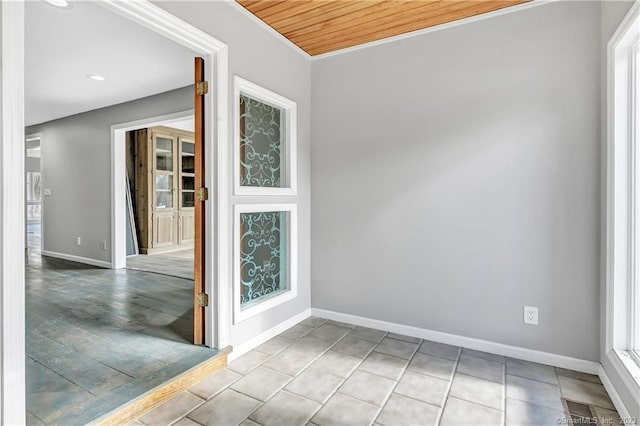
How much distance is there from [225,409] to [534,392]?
70.6 inches

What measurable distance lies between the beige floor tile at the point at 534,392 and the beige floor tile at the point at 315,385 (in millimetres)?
1032

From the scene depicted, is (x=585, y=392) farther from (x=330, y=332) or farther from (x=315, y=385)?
(x=330, y=332)

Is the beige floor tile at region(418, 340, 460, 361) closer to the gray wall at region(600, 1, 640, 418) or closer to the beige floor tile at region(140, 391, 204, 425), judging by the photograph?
the gray wall at region(600, 1, 640, 418)

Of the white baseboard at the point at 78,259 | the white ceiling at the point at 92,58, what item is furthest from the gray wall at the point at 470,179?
the white baseboard at the point at 78,259

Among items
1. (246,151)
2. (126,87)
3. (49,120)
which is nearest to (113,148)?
(126,87)

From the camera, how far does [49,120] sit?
18.7ft

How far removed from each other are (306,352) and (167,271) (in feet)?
10.3

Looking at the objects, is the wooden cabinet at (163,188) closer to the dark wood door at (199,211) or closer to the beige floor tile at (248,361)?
the dark wood door at (199,211)

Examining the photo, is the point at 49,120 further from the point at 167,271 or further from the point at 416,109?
the point at 416,109

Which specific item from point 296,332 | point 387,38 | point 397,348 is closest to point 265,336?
point 296,332

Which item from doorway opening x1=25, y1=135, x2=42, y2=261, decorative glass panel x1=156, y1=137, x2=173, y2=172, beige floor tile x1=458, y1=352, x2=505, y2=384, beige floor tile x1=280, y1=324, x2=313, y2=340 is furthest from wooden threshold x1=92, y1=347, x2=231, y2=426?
doorway opening x1=25, y1=135, x2=42, y2=261

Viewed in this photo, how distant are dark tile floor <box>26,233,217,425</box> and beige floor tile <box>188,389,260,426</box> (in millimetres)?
301

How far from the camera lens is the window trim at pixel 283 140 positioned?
7.82 ft

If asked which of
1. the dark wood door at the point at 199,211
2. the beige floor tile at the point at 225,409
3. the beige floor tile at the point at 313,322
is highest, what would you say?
the dark wood door at the point at 199,211
